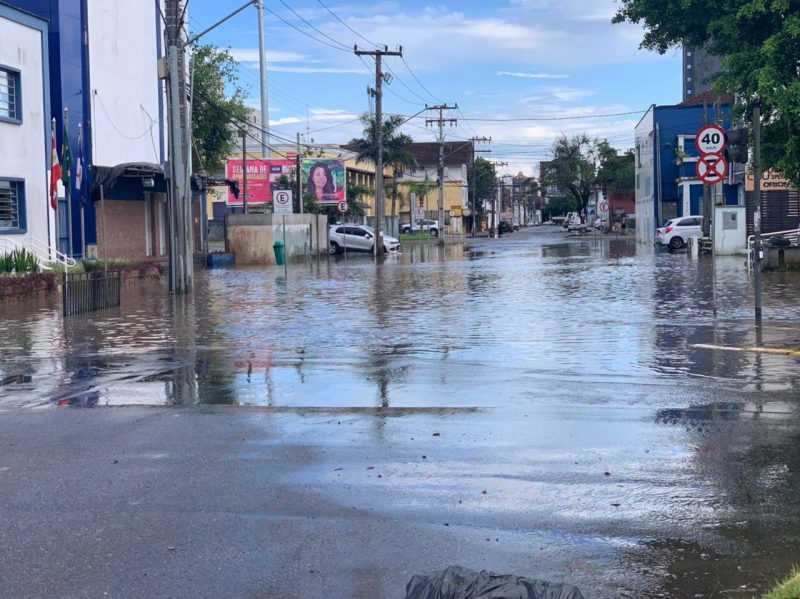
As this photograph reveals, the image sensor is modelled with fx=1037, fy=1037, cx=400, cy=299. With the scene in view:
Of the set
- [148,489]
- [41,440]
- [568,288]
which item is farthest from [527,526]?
[568,288]

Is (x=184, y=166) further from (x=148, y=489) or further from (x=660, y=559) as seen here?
(x=660, y=559)

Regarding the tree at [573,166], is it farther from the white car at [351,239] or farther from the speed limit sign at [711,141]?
the speed limit sign at [711,141]

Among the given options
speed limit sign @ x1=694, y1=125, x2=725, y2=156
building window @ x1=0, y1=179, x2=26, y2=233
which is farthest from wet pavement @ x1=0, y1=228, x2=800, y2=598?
building window @ x1=0, y1=179, x2=26, y2=233

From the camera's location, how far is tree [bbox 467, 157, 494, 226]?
138 m

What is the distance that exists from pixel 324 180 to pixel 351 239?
1981cm

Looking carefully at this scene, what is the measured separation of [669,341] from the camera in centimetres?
1459

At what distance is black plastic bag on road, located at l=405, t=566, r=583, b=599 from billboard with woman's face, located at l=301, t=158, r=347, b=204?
71.6 meters

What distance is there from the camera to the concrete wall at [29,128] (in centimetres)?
2902

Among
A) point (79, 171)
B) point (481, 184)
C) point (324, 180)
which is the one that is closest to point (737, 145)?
point (79, 171)

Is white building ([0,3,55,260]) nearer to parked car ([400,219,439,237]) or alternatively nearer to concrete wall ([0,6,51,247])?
concrete wall ([0,6,51,247])

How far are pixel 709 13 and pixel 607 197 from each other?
9949 cm

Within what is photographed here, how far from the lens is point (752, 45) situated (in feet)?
77.5

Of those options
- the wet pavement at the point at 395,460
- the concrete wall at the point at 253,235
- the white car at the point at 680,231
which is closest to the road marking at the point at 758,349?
the wet pavement at the point at 395,460

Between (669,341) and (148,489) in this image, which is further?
(669,341)
